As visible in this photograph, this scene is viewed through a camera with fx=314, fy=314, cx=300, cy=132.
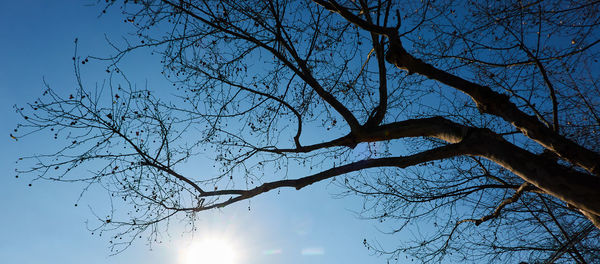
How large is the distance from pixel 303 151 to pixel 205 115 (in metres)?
1.57

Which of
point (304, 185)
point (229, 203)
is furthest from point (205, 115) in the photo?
point (304, 185)

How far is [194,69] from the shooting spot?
4398 mm

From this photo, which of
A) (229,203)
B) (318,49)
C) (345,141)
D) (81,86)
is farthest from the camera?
(318,49)

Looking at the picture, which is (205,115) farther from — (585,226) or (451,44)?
(585,226)

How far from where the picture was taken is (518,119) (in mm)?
3113

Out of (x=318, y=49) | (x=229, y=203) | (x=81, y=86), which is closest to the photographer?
(x=81, y=86)

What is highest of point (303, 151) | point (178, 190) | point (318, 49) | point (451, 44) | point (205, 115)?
point (318, 49)

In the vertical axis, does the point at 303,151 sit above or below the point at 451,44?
below

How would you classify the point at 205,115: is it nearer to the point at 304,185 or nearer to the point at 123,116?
the point at 123,116

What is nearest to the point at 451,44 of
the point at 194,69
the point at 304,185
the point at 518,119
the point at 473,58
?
the point at 473,58

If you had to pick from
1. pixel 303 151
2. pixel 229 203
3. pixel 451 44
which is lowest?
pixel 229 203

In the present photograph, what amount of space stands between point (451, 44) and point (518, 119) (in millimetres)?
1929

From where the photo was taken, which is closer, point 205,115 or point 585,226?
point 205,115

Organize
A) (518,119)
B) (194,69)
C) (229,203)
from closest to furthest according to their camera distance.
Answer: (518,119) < (229,203) < (194,69)
